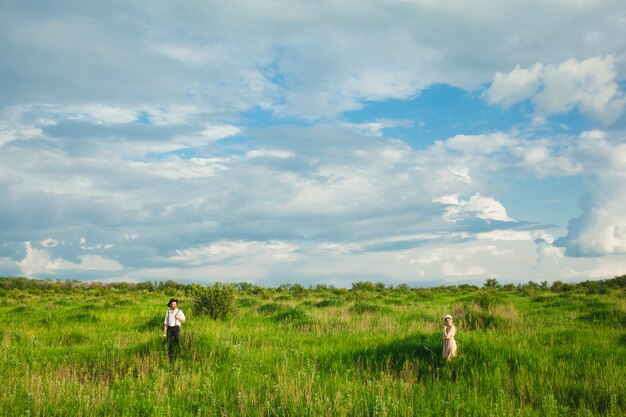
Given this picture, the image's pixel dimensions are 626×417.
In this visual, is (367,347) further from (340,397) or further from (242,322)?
(242,322)

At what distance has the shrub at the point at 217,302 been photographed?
72.6 ft

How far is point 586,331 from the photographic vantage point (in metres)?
15.5

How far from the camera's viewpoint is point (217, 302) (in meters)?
22.2

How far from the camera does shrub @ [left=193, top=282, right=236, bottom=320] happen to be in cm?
2212

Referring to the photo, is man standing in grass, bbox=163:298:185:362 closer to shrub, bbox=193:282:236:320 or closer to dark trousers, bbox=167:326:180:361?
dark trousers, bbox=167:326:180:361

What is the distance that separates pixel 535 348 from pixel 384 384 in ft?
19.9

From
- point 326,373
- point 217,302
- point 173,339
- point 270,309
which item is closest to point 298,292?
point 270,309

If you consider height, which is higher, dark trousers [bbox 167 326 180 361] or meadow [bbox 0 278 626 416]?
dark trousers [bbox 167 326 180 361]

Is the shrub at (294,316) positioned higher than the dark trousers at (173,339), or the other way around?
the dark trousers at (173,339)

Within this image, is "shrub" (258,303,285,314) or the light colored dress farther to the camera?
"shrub" (258,303,285,314)

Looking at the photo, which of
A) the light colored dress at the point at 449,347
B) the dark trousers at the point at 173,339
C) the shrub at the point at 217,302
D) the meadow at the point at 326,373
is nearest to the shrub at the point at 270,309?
the shrub at the point at 217,302

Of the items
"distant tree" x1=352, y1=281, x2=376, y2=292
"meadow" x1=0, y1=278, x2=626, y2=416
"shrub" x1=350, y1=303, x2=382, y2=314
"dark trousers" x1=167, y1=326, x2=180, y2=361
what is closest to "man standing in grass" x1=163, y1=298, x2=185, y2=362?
"dark trousers" x1=167, y1=326, x2=180, y2=361

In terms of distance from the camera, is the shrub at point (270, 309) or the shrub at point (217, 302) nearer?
the shrub at point (217, 302)

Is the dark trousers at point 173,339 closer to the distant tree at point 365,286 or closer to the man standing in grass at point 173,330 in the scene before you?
the man standing in grass at point 173,330
